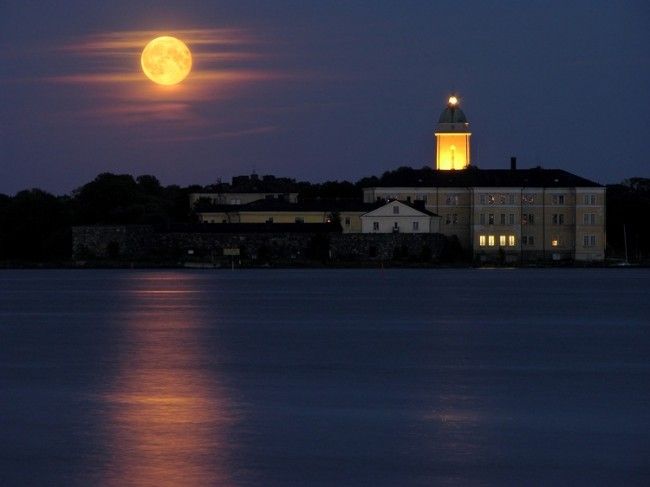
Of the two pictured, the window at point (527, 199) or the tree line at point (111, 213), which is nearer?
the window at point (527, 199)

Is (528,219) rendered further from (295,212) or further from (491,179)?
(295,212)

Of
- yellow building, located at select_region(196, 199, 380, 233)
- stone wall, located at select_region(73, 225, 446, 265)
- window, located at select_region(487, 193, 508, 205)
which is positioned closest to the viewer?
stone wall, located at select_region(73, 225, 446, 265)

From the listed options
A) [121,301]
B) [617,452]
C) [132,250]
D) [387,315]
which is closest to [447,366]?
[617,452]

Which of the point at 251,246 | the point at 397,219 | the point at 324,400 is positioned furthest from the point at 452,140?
the point at 324,400

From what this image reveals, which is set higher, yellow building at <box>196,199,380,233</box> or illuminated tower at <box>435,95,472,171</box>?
illuminated tower at <box>435,95,472,171</box>

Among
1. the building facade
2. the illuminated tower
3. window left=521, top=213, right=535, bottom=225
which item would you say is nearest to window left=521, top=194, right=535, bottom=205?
the building facade

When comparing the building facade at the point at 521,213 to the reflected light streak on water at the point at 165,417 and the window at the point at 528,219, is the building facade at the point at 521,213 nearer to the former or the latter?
the window at the point at 528,219

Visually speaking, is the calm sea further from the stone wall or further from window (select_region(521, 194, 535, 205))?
window (select_region(521, 194, 535, 205))

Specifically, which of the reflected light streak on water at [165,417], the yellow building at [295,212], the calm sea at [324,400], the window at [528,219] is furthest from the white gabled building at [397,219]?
the reflected light streak on water at [165,417]
